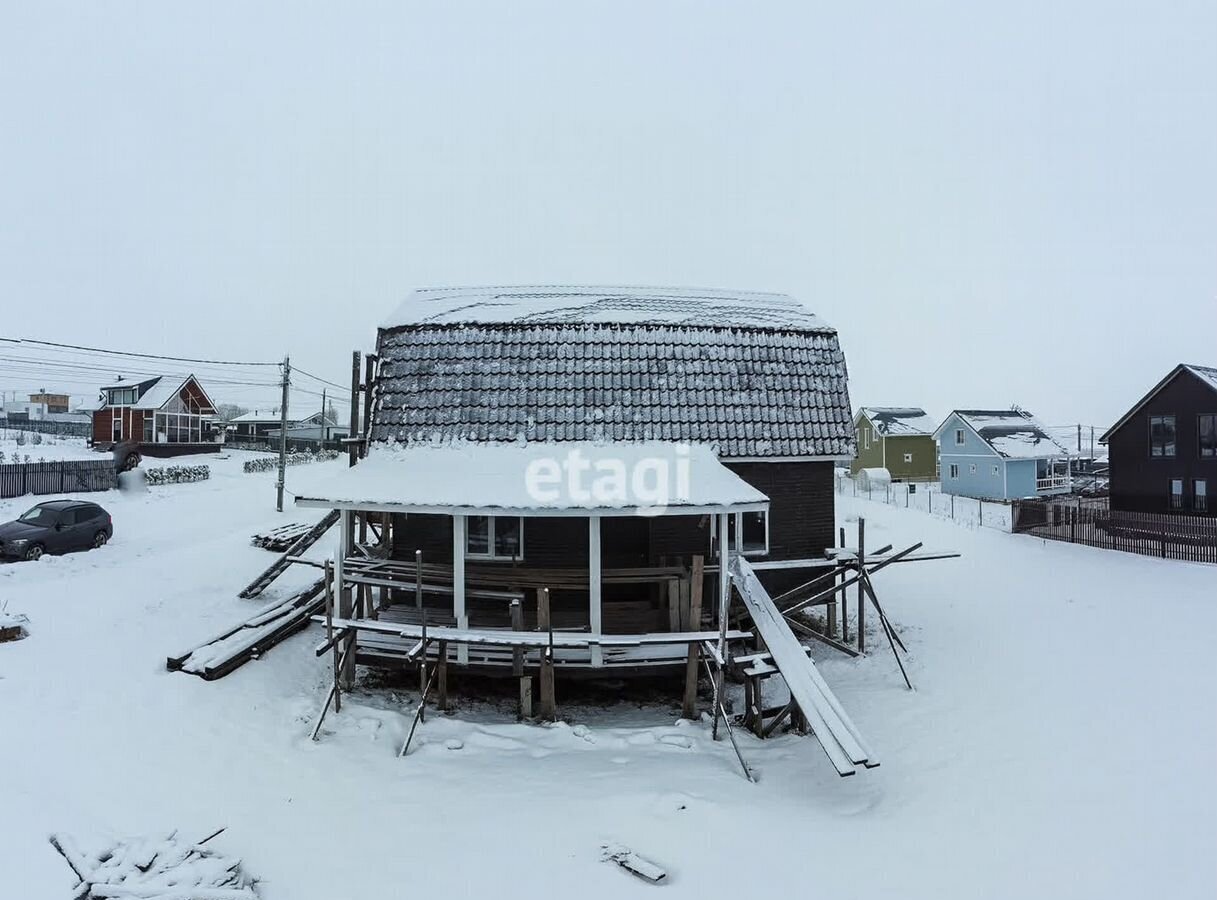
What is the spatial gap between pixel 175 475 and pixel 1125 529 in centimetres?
4185

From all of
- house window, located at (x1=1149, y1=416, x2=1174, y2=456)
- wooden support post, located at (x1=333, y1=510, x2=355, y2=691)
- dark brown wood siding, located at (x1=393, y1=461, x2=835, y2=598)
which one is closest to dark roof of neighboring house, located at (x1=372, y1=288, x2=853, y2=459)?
dark brown wood siding, located at (x1=393, y1=461, x2=835, y2=598)

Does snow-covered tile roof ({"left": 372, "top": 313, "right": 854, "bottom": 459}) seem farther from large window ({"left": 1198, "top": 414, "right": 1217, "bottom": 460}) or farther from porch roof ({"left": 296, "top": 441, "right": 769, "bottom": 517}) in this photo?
large window ({"left": 1198, "top": 414, "right": 1217, "bottom": 460})

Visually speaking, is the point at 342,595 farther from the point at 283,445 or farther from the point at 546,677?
the point at 283,445

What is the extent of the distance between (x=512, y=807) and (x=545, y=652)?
2.92 meters

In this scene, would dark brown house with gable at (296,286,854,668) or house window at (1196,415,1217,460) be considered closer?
dark brown house with gable at (296,286,854,668)

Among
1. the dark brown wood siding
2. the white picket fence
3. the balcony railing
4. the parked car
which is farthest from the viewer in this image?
the balcony railing

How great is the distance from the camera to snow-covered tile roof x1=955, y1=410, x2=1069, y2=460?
138ft

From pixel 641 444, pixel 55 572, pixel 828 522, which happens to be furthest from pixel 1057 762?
pixel 55 572

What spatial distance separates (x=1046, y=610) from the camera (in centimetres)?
1659

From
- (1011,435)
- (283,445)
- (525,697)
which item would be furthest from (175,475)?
(1011,435)

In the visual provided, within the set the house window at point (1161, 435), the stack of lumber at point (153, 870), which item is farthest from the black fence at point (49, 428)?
the house window at point (1161, 435)

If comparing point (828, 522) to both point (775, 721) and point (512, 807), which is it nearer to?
point (775, 721)

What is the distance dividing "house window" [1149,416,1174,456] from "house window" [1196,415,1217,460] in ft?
4.02

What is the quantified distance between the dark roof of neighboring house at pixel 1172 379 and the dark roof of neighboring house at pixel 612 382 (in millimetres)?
22944
